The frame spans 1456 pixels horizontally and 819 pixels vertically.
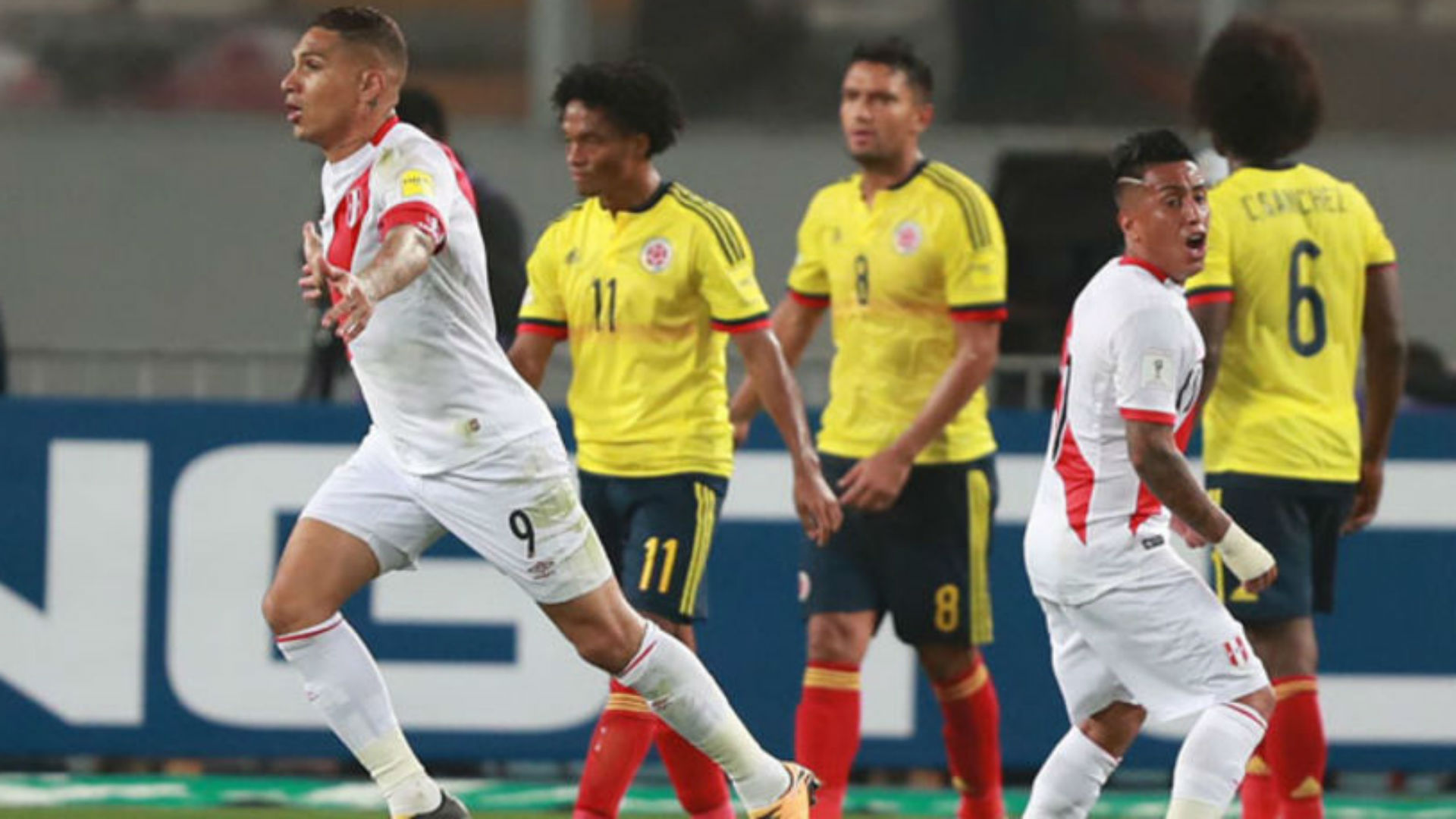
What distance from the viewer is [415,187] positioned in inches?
264

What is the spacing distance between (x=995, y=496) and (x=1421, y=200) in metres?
7.29

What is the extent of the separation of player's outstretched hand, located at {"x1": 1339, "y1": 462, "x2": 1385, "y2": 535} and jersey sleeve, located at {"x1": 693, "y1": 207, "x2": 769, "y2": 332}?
1.85 metres

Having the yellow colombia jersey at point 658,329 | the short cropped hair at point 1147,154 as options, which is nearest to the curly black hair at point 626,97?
the yellow colombia jersey at point 658,329

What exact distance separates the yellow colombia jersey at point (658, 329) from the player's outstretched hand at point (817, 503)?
229mm

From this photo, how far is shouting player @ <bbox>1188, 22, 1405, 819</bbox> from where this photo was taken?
793 cm

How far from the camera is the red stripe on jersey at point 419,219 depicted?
21.7ft

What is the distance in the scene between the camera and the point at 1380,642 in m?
9.83

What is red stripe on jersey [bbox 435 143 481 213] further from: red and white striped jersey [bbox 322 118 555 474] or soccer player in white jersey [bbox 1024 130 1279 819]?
soccer player in white jersey [bbox 1024 130 1279 819]

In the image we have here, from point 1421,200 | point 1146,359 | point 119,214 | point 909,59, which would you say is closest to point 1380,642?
point 909,59

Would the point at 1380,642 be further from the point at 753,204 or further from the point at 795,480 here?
the point at 753,204

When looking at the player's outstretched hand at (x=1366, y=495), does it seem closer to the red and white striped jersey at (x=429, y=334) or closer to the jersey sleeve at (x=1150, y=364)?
the jersey sleeve at (x=1150, y=364)

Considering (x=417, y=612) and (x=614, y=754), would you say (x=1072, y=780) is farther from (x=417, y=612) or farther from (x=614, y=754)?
(x=417, y=612)

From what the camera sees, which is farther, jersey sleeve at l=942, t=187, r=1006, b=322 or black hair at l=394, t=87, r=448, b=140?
black hair at l=394, t=87, r=448, b=140

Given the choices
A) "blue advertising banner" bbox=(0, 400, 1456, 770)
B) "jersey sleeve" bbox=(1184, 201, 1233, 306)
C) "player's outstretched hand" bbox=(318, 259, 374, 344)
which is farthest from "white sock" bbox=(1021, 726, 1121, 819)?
"blue advertising banner" bbox=(0, 400, 1456, 770)
